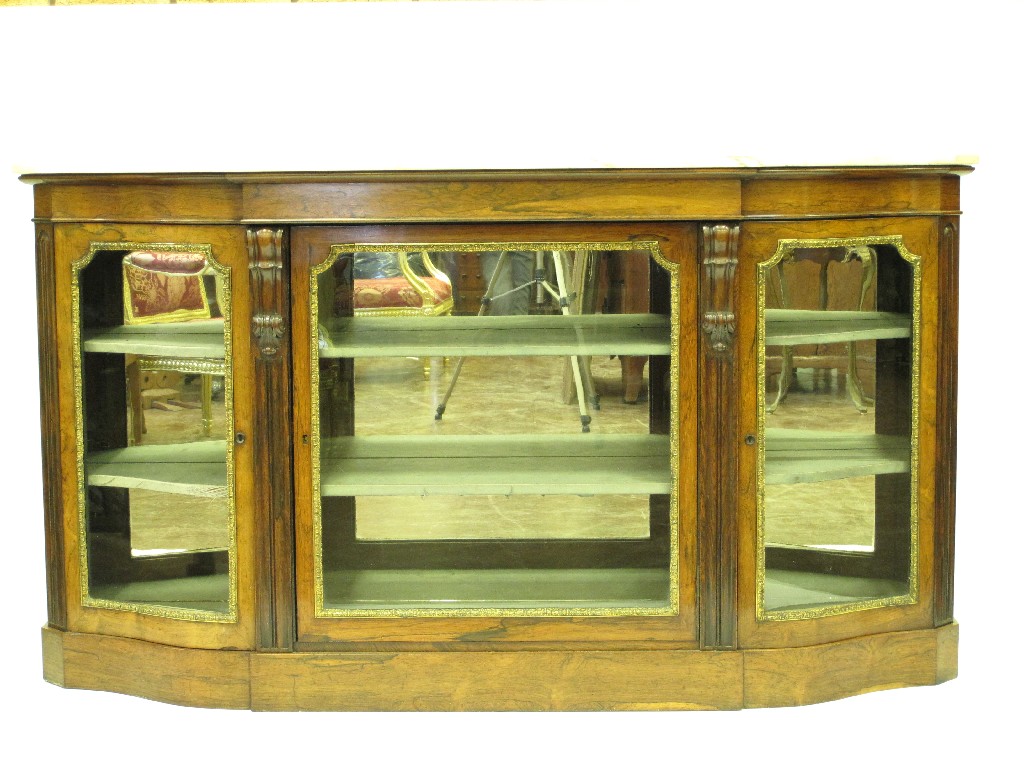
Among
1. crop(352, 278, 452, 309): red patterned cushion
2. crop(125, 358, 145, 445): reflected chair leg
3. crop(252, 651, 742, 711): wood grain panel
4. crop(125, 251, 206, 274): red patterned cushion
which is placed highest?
crop(125, 251, 206, 274): red patterned cushion

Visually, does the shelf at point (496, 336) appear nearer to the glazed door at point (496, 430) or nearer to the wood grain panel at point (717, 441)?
the glazed door at point (496, 430)

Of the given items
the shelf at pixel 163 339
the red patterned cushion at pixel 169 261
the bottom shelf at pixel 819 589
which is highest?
the red patterned cushion at pixel 169 261

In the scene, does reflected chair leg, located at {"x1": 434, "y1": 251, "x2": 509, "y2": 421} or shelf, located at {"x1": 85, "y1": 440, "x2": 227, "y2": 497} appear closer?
reflected chair leg, located at {"x1": 434, "y1": 251, "x2": 509, "y2": 421}

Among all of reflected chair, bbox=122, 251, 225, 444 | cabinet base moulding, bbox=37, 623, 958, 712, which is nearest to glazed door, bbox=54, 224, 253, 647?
reflected chair, bbox=122, 251, 225, 444

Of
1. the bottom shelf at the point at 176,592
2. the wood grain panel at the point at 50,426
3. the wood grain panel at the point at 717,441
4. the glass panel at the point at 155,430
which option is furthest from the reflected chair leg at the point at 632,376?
the wood grain panel at the point at 50,426

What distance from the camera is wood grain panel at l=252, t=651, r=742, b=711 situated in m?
3.02

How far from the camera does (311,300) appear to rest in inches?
116

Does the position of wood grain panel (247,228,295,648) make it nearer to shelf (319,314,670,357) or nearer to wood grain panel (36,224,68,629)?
shelf (319,314,670,357)

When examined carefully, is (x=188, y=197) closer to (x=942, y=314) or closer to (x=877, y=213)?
(x=877, y=213)

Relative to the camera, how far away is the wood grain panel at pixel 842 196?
2.93m

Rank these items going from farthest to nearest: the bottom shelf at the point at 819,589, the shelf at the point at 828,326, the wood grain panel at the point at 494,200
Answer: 1. the bottom shelf at the point at 819,589
2. the shelf at the point at 828,326
3. the wood grain panel at the point at 494,200

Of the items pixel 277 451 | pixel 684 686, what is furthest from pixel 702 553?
pixel 277 451

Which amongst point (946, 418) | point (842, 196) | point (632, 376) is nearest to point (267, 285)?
point (632, 376)

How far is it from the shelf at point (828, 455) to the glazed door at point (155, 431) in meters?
1.20
